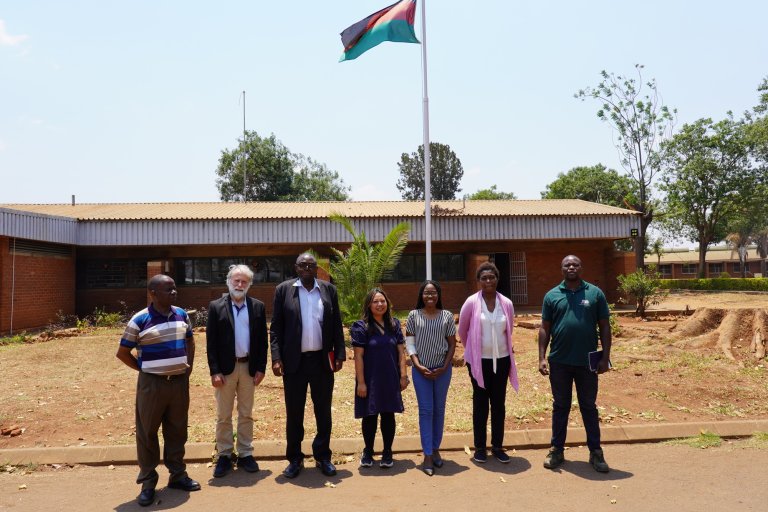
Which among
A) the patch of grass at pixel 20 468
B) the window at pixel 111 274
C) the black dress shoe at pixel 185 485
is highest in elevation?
the window at pixel 111 274

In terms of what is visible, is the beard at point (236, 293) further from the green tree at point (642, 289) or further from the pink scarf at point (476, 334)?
the green tree at point (642, 289)

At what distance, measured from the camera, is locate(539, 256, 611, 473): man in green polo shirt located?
175 inches

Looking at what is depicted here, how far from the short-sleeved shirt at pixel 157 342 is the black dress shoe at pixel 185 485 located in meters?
0.82

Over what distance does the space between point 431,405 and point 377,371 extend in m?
0.55

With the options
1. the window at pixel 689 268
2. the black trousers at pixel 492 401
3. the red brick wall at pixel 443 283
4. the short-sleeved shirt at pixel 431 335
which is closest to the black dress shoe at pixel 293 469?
the short-sleeved shirt at pixel 431 335

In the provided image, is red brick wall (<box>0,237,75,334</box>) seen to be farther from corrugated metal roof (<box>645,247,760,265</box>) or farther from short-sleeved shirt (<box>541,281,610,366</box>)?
corrugated metal roof (<box>645,247,760,265</box>)

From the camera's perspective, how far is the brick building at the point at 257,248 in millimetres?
15445

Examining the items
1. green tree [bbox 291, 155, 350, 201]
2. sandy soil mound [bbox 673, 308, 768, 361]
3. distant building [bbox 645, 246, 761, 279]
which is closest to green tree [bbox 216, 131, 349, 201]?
green tree [bbox 291, 155, 350, 201]

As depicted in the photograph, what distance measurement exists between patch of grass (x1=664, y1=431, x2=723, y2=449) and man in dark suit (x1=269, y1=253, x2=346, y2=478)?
3.13m

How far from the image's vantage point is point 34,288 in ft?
47.4

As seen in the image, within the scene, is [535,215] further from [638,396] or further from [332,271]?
[638,396]

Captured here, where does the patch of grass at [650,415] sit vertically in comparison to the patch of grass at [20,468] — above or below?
above

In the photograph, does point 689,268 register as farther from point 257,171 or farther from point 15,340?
point 15,340

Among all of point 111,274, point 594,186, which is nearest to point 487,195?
point 594,186
